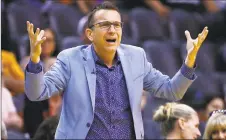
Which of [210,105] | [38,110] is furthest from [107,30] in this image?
[210,105]

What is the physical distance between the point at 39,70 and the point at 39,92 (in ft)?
0.34

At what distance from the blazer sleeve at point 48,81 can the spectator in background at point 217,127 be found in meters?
1.29

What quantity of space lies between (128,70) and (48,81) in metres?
0.42

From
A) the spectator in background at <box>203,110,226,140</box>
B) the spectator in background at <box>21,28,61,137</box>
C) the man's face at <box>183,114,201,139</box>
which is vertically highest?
the spectator in background at <box>203,110,226,140</box>

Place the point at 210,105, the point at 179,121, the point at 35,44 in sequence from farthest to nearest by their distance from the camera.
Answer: the point at 210,105 < the point at 179,121 < the point at 35,44

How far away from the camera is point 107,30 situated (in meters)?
3.24

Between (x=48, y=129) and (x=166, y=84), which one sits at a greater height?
(x=166, y=84)

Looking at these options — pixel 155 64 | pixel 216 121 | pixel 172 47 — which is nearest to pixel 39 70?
pixel 216 121

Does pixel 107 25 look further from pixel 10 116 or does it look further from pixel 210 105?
pixel 210 105

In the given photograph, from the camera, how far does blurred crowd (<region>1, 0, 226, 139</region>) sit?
17.9 ft

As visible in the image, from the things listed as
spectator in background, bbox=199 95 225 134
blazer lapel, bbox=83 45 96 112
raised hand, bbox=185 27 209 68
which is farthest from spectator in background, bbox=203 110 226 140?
spectator in background, bbox=199 95 225 134

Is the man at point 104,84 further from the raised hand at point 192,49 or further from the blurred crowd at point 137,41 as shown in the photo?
the blurred crowd at point 137,41

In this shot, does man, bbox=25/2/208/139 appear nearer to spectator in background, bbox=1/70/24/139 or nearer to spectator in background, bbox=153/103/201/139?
spectator in background, bbox=153/103/201/139

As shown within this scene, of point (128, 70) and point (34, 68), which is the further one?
point (128, 70)
